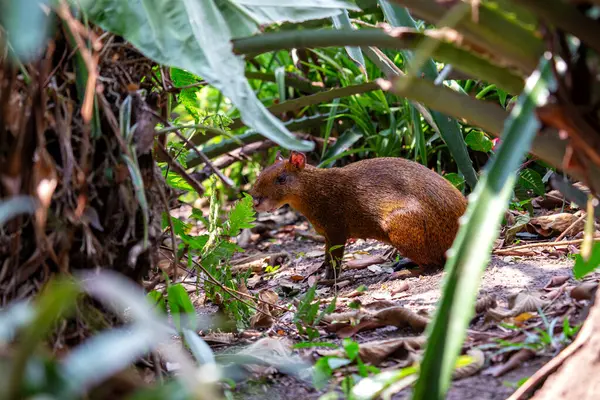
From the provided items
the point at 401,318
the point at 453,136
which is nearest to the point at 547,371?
the point at 401,318

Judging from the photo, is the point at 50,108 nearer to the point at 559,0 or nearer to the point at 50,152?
the point at 50,152

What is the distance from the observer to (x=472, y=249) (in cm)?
129

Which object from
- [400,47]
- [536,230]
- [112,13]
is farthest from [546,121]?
[536,230]

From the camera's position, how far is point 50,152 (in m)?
1.91

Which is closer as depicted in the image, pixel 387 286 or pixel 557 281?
pixel 557 281

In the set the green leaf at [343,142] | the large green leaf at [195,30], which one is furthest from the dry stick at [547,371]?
the green leaf at [343,142]

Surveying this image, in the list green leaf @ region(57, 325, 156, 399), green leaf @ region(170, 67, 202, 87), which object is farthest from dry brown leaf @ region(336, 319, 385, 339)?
green leaf @ region(57, 325, 156, 399)

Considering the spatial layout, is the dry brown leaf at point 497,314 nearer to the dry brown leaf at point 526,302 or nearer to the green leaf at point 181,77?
the dry brown leaf at point 526,302

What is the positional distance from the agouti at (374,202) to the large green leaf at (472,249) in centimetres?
237

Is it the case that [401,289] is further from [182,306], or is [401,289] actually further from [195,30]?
[195,30]

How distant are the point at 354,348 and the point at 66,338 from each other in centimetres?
75

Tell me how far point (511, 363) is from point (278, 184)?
3.07 m

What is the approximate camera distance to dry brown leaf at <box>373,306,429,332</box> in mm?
2445

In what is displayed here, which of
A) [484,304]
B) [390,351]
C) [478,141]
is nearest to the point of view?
[390,351]
